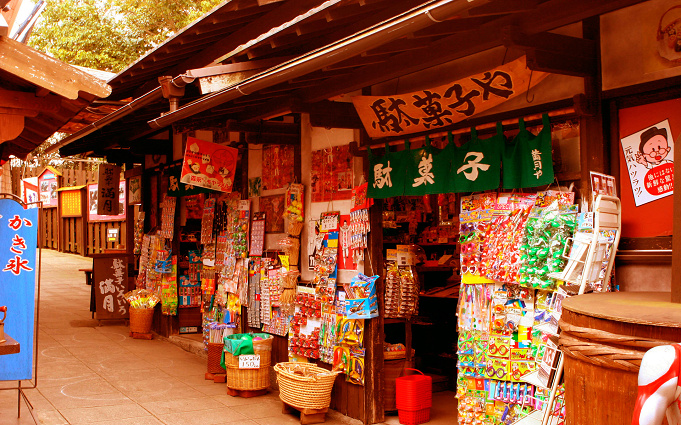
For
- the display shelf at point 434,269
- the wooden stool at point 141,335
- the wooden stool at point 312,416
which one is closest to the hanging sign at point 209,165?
the display shelf at point 434,269

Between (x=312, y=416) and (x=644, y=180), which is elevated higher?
(x=644, y=180)

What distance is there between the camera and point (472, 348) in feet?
19.9

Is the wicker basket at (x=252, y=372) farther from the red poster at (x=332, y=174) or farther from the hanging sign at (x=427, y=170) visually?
the hanging sign at (x=427, y=170)

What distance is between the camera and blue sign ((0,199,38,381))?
6.15 m

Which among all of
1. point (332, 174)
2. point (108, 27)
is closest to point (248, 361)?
point (332, 174)

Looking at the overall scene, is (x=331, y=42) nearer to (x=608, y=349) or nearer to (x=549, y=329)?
(x=549, y=329)

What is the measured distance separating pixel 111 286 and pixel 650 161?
41.0 feet

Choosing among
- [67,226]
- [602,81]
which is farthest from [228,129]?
[67,226]

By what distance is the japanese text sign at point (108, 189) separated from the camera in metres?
14.0

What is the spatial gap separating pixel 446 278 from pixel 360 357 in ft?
9.79

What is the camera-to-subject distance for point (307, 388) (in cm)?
739

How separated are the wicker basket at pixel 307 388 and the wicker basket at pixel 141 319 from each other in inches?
242

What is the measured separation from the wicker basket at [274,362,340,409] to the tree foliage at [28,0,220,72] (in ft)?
45.0

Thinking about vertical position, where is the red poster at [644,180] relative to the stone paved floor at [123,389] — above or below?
above
